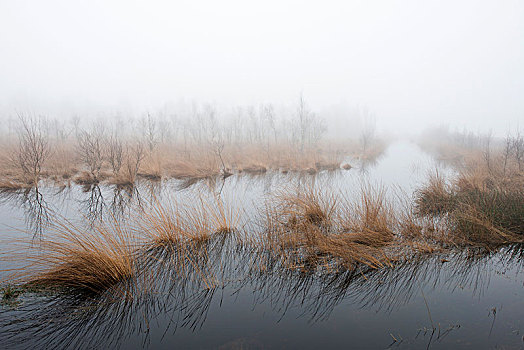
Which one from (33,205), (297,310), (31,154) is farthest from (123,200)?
(297,310)

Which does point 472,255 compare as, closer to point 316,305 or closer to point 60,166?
point 316,305

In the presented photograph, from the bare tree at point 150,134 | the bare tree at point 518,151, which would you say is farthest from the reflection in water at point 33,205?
the bare tree at point 518,151

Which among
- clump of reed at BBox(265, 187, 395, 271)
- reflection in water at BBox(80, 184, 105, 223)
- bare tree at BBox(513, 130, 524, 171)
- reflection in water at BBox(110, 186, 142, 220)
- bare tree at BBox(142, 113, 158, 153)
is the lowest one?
reflection in water at BBox(110, 186, 142, 220)

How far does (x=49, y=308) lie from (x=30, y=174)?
27.1 ft

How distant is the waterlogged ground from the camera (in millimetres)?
2104

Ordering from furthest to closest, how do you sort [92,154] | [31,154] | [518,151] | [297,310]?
1. [92,154]
2. [518,151]
3. [31,154]
4. [297,310]

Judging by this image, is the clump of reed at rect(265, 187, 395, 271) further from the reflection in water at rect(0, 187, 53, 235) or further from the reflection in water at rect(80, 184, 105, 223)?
the reflection in water at rect(0, 187, 53, 235)

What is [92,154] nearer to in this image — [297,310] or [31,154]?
[31,154]

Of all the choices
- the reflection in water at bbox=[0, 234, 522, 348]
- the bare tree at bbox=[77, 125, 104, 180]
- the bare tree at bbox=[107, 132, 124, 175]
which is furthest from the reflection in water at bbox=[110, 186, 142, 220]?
the reflection in water at bbox=[0, 234, 522, 348]

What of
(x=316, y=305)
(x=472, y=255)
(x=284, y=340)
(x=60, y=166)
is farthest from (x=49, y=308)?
(x=60, y=166)

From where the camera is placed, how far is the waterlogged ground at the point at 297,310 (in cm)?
210

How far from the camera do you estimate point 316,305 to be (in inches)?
101

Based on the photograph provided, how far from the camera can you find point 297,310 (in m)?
2.49

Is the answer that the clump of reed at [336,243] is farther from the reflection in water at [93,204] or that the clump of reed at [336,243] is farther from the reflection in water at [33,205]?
the reflection in water at [33,205]
